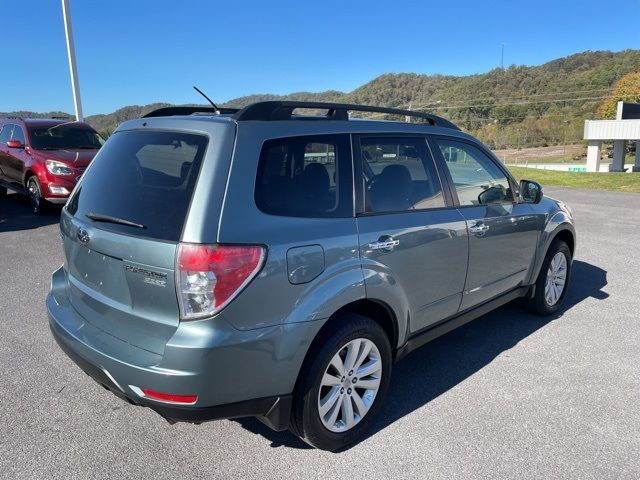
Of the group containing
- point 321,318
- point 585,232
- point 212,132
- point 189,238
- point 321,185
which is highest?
point 212,132

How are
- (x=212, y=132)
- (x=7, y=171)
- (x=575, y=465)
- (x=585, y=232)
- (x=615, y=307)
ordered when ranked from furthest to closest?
(x=7, y=171), (x=585, y=232), (x=615, y=307), (x=575, y=465), (x=212, y=132)

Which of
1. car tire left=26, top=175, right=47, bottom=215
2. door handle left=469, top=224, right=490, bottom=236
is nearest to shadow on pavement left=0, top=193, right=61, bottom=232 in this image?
car tire left=26, top=175, right=47, bottom=215

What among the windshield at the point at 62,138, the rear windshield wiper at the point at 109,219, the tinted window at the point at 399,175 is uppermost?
the windshield at the point at 62,138

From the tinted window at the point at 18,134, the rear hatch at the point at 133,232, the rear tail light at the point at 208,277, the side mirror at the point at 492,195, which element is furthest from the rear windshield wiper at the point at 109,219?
the tinted window at the point at 18,134

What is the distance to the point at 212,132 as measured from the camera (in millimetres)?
2383

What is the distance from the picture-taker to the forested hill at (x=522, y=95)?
10000 cm

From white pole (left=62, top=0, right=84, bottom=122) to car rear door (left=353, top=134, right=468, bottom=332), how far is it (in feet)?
46.7

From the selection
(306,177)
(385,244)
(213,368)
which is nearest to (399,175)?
(385,244)

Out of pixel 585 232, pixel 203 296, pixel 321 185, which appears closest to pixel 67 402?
pixel 203 296

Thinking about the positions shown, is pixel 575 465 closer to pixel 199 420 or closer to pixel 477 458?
pixel 477 458

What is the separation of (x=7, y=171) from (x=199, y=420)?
10431 mm

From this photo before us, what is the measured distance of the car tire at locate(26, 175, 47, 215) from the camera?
9.23 metres

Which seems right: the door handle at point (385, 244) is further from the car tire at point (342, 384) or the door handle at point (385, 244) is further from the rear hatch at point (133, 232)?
the rear hatch at point (133, 232)

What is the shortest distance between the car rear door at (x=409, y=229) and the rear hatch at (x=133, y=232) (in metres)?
1.00
